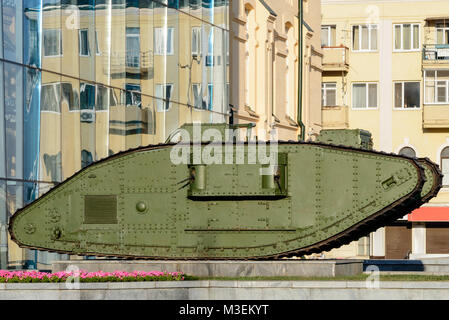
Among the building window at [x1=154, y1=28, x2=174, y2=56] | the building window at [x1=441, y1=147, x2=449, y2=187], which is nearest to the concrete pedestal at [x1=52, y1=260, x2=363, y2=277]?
the building window at [x1=154, y1=28, x2=174, y2=56]

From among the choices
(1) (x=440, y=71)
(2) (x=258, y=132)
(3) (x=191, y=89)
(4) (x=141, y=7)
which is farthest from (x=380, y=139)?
(4) (x=141, y=7)

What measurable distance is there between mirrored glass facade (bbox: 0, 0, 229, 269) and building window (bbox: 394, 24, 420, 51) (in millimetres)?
26040

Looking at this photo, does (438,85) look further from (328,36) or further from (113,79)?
(113,79)

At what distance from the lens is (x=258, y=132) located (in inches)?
2018

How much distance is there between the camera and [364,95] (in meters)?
70.1

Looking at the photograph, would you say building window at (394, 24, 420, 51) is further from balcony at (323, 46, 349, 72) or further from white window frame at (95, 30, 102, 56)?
white window frame at (95, 30, 102, 56)

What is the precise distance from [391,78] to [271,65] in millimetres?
17946

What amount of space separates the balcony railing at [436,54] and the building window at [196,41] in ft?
89.0

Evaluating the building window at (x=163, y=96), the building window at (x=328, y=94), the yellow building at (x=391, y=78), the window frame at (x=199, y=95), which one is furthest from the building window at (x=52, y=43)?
the building window at (x=328, y=94)

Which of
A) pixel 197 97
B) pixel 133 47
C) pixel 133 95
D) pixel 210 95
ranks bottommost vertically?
pixel 133 95

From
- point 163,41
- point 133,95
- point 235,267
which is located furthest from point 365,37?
point 235,267

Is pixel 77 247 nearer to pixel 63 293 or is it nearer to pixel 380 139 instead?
pixel 63 293

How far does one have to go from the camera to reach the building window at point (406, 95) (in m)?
69.4

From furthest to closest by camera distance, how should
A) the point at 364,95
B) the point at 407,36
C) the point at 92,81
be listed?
the point at 364,95 < the point at 407,36 < the point at 92,81
